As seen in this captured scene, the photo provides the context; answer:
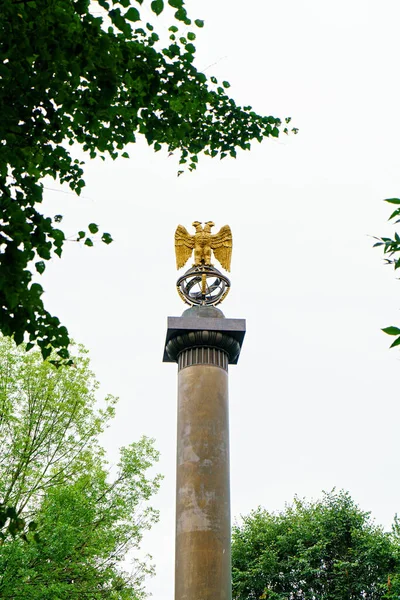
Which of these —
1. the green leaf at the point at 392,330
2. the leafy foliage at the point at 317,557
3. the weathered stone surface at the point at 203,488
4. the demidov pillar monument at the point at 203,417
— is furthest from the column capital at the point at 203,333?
the leafy foliage at the point at 317,557

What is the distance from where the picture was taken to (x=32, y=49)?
232 inches

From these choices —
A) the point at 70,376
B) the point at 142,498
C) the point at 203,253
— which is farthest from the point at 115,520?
the point at 203,253

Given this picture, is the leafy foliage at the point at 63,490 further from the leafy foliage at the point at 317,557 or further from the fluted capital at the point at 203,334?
the leafy foliage at the point at 317,557

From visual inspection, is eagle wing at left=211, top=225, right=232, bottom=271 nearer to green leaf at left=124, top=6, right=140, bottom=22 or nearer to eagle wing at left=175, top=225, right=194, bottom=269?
eagle wing at left=175, top=225, right=194, bottom=269

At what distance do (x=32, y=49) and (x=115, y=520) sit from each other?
14.1 m

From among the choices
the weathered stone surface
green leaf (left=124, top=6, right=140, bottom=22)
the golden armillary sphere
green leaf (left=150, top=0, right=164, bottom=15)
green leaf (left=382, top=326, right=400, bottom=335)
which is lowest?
green leaf (left=382, top=326, right=400, bottom=335)

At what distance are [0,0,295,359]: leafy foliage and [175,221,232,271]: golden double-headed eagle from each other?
894cm

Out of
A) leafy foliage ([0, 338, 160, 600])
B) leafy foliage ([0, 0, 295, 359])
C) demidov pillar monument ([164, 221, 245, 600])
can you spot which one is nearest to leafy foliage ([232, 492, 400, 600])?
leafy foliage ([0, 338, 160, 600])

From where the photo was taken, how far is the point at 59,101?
242 inches

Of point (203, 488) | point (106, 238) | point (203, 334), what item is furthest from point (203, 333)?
point (106, 238)

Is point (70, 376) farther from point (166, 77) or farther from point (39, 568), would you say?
point (166, 77)

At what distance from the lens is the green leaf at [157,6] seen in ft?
21.7

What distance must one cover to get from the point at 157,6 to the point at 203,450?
909 centimetres

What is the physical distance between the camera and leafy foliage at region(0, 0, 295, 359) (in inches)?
226
